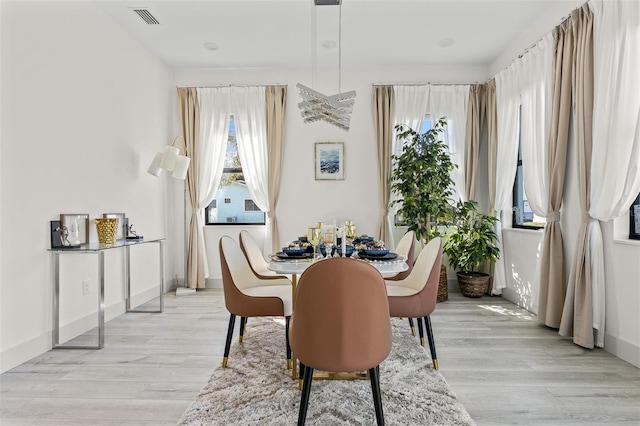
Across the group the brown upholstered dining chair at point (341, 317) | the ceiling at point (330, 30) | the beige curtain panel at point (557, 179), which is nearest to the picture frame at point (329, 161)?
the ceiling at point (330, 30)

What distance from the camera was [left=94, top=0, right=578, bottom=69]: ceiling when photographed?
140 inches

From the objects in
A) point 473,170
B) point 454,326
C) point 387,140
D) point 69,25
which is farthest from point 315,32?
point 454,326

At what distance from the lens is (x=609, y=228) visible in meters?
2.83

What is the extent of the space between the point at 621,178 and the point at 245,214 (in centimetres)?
429

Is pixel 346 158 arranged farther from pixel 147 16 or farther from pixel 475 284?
pixel 147 16

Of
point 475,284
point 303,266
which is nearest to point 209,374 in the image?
point 303,266

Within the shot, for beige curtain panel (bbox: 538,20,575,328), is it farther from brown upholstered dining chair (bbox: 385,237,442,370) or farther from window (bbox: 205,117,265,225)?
window (bbox: 205,117,265,225)

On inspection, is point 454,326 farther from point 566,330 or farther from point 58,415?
point 58,415

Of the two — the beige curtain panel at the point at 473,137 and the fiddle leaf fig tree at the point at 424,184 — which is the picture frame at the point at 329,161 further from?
the beige curtain panel at the point at 473,137

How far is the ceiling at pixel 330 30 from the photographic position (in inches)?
140

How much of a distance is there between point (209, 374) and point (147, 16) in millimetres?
3575

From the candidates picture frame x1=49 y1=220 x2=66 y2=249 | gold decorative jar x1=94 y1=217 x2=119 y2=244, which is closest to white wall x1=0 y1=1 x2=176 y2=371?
picture frame x1=49 y1=220 x2=66 y2=249

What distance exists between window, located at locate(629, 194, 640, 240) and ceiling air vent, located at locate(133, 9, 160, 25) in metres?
4.72

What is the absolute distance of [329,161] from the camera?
5125 mm
